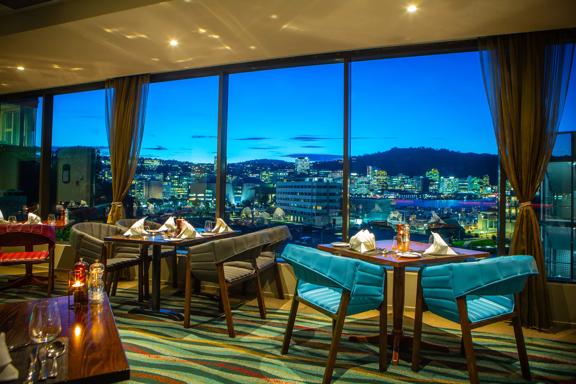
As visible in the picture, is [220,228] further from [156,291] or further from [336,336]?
[336,336]

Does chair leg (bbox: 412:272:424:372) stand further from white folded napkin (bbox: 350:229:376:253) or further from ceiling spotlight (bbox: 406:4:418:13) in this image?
ceiling spotlight (bbox: 406:4:418:13)

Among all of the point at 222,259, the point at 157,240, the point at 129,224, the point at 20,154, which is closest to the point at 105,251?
the point at 157,240

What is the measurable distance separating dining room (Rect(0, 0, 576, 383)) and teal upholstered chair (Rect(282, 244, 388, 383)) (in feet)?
0.05

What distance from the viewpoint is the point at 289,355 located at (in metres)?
2.89

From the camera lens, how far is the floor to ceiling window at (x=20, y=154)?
249 inches

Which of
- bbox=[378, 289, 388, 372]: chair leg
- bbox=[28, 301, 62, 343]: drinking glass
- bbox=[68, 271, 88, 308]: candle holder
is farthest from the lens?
bbox=[378, 289, 388, 372]: chair leg

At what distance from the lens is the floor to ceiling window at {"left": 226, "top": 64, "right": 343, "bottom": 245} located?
460cm

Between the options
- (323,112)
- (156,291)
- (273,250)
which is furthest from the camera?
(323,112)

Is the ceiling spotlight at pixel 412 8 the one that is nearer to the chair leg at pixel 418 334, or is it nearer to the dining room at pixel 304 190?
the dining room at pixel 304 190

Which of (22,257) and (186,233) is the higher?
(186,233)

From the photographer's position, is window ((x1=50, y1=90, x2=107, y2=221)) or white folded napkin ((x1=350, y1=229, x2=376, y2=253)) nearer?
white folded napkin ((x1=350, y1=229, x2=376, y2=253))

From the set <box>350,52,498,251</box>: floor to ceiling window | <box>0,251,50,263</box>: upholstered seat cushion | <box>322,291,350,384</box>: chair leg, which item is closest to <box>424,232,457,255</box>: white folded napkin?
<box>322,291,350,384</box>: chair leg

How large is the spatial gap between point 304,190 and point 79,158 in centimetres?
368

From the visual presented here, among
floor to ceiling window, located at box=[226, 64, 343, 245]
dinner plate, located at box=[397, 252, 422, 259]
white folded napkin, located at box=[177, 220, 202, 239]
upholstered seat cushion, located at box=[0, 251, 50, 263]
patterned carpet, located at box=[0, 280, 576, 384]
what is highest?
floor to ceiling window, located at box=[226, 64, 343, 245]
